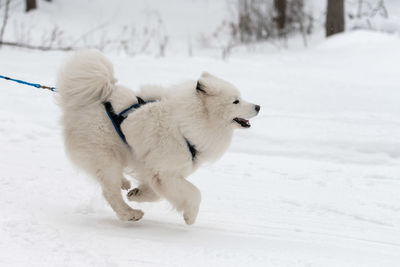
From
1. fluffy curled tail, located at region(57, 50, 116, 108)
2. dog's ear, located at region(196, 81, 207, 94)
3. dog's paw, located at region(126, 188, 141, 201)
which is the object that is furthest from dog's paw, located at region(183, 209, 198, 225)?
fluffy curled tail, located at region(57, 50, 116, 108)

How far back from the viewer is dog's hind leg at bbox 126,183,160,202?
4.47 m

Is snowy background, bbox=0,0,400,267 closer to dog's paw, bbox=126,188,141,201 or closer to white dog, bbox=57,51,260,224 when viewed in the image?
dog's paw, bbox=126,188,141,201

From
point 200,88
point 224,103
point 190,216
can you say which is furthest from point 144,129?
point 190,216

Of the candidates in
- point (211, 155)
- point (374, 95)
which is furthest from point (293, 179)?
point (374, 95)

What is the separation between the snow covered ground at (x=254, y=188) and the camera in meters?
3.54

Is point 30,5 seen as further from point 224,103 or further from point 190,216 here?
point 190,216

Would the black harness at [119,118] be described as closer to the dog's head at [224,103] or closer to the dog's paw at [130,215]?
the dog's head at [224,103]

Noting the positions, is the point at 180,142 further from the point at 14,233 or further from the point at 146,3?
the point at 146,3

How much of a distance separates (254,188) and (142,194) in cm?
155

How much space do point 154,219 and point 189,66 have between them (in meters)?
6.79

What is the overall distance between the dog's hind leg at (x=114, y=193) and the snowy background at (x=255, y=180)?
11 cm

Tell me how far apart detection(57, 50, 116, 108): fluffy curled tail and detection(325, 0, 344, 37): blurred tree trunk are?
1110 centimetres

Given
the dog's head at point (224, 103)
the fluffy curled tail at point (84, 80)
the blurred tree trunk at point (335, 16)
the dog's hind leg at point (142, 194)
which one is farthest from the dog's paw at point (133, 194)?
the blurred tree trunk at point (335, 16)

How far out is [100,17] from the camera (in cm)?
2222
